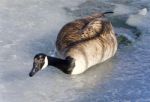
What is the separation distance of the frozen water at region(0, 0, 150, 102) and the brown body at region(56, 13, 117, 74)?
134 mm

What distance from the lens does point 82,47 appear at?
18.7ft

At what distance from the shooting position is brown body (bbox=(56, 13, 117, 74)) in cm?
565

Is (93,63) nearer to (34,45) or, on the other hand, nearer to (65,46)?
(65,46)

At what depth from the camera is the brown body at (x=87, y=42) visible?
18.5 ft

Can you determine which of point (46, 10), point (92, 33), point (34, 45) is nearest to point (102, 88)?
point (92, 33)

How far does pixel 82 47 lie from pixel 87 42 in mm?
116

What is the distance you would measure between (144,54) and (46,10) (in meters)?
1.93

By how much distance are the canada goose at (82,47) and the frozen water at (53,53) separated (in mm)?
128

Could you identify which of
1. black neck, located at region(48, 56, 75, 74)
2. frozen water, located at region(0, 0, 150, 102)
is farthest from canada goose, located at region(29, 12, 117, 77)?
frozen water, located at region(0, 0, 150, 102)

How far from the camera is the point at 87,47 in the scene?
5.72 meters

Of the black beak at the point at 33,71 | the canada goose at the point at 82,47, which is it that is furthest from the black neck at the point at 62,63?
the black beak at the point at 33,71

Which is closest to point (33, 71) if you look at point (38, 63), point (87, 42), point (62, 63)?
point (38, 63)

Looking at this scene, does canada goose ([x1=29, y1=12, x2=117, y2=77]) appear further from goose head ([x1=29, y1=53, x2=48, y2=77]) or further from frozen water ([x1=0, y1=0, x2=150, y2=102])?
frozen water ([x1=0, y1=0, x2=150, y2=102])

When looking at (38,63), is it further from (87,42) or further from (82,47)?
(87,42)
